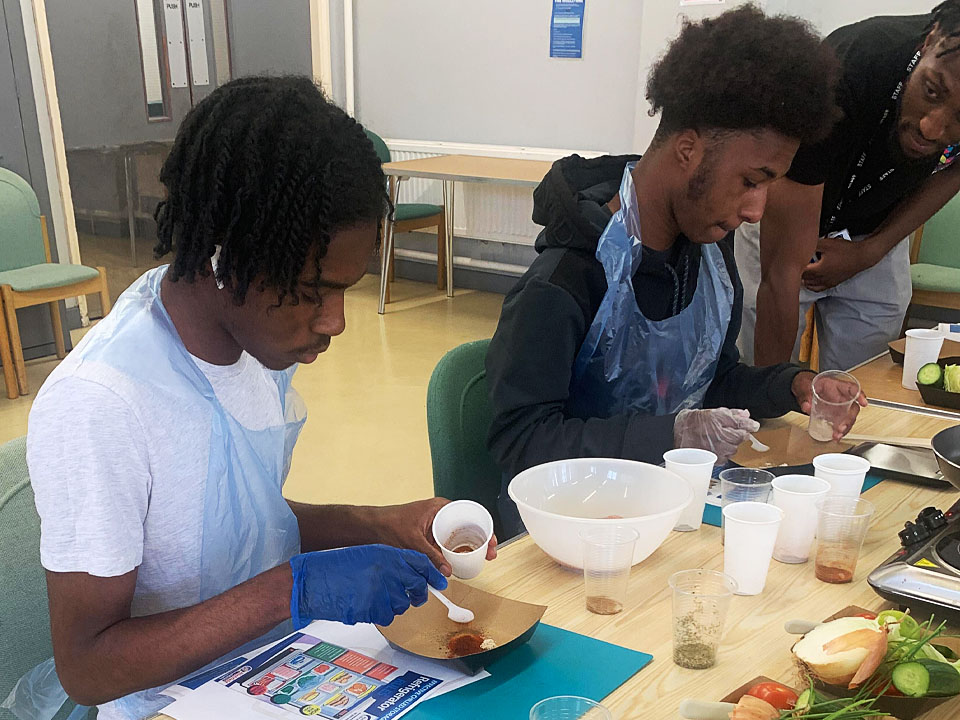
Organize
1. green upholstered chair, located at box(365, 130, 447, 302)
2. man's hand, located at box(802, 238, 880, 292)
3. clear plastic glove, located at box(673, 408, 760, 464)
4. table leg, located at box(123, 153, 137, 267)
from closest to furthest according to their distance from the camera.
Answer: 1. clear plastic glove, located at box(673, 408, 760, 464)
2. man's hand, located at box(802, 238, 880, 292)
3. table leg, located at box(123, 153, 137, 267)
4. green upholstered chair, located at box(365, 130, 447, 302)

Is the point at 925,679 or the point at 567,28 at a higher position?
the point at 567,28

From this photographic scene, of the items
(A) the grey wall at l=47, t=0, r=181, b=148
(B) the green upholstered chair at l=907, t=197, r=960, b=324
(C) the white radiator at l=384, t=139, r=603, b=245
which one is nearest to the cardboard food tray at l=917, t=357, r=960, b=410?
(B) the green upholstered chair at l=907, t=197, r=960, b=324

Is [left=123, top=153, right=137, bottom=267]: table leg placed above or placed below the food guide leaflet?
below

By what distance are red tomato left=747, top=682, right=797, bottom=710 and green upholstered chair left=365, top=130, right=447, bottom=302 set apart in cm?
431

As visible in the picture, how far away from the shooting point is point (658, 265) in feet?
5.27

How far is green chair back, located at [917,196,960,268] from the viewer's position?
3.91 meters

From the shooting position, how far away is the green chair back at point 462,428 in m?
1.56

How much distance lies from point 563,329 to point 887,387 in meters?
0.84

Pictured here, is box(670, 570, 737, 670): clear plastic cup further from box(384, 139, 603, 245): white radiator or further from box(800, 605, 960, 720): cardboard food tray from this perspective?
box(384, 139, 603, 245): white radiator

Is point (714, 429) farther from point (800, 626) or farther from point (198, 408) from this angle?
point (198, 408)

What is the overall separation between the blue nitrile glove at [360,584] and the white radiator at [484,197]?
438cm

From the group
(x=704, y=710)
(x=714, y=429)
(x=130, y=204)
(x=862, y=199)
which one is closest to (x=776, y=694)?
(x=704, y=710)

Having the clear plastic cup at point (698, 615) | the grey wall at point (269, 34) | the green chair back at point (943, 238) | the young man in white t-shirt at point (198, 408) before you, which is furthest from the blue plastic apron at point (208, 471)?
the grey wall at point (269, 34)

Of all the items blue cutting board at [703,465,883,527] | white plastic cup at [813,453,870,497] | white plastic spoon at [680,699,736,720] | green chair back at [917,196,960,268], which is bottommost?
green chair back at [917,196,960,268]
